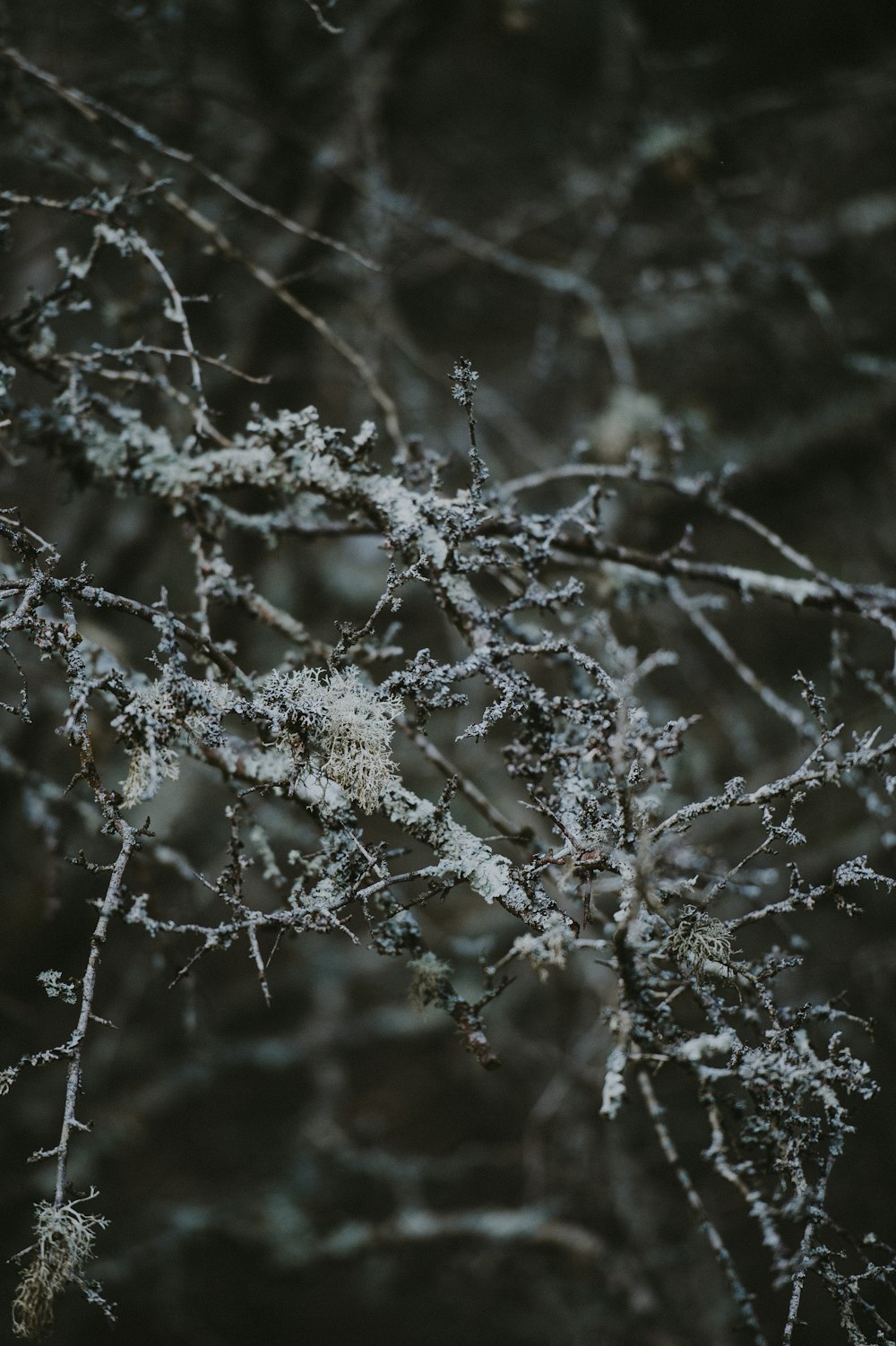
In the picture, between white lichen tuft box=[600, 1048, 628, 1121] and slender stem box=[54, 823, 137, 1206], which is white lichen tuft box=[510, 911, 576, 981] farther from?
slender stem box=[54, 823, 137, 1206]

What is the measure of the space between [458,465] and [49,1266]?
4.69ft

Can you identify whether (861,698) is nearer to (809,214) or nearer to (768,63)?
(809,214)

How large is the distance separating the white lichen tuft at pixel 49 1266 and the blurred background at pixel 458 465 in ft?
2.34

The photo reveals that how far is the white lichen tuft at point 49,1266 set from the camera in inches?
22.1

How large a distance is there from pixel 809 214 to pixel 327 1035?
327 cm

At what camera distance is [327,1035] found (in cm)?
277

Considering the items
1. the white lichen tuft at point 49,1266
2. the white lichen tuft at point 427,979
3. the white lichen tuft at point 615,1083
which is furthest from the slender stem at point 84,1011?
the white lichen tuft at point 615,1083

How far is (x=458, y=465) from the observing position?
5.50 feet

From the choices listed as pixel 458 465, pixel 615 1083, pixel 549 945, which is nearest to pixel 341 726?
pixel 549 945

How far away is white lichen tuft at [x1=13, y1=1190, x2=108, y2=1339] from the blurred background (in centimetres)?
71

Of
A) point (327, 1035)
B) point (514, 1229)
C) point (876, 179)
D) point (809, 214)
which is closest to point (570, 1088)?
point (514, 1229)

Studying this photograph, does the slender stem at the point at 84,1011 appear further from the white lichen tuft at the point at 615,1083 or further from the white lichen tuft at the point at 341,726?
the white lichen tuft at the point at 615,1083

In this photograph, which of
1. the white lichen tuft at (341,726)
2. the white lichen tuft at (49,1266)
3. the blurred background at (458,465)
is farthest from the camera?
the blurred background at (458,465)

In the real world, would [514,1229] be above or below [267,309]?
below
